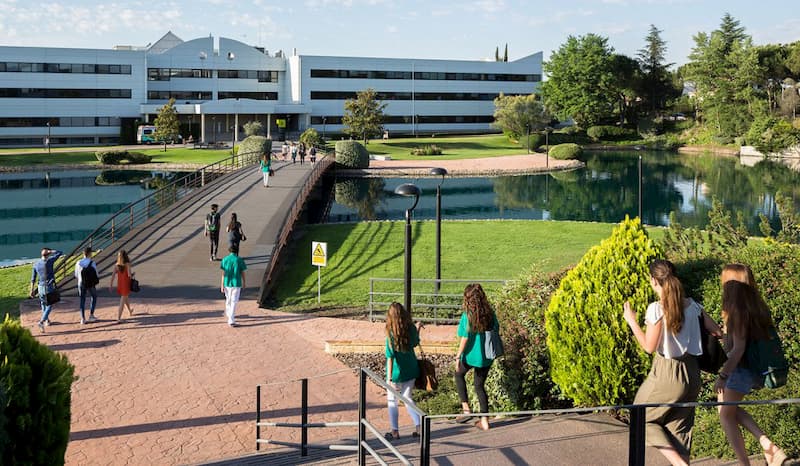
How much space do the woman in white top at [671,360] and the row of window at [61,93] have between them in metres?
77.3

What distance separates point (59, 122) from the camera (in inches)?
2975

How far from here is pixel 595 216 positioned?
116 ft

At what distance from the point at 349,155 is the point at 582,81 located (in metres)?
39.0

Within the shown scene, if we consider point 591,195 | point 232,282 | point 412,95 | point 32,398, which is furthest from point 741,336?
point 412,95

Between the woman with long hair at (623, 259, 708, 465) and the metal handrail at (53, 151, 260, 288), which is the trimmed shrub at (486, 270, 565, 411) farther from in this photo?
the metal handrail at (53, 151, 260, 288)

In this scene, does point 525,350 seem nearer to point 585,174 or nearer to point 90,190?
point 90,190

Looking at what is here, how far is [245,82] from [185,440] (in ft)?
254

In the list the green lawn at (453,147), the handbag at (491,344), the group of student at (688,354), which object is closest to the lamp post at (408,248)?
the handbag at (491,344)

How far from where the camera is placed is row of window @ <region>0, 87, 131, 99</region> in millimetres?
73438

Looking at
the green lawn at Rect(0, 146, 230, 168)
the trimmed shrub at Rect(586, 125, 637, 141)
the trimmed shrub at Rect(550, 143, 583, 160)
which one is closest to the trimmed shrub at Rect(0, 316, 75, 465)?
the green lawn at Rect(0, 146, 230, 168)

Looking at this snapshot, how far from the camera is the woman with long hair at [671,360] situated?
18.9ft

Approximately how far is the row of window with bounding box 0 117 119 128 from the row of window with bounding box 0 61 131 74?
418cm

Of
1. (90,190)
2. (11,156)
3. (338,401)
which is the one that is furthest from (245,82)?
(338,401)

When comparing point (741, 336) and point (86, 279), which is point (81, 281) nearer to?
point (86, 279)
